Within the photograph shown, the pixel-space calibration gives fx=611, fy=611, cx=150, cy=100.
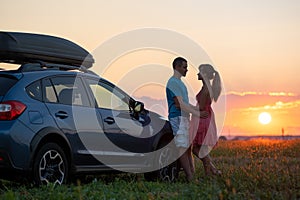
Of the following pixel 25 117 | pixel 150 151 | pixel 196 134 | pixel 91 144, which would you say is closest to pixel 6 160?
pixel 25 117

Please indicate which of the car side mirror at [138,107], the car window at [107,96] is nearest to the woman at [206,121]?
the car side mirror at [138,107]

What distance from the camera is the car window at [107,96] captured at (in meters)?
9.37

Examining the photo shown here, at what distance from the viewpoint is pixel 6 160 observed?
757 centimetres

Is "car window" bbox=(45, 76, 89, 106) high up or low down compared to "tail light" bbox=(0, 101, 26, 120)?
up

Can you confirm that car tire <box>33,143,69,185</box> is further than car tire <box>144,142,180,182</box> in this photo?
No

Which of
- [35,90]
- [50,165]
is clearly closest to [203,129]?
[50,165]

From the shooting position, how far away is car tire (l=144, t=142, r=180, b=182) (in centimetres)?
992

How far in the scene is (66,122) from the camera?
8.48 m

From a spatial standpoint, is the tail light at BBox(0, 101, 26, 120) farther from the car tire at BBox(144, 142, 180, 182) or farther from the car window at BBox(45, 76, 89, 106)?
the car tire at BBox(144, 142, 180, 182)

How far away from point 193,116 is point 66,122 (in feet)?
8.54

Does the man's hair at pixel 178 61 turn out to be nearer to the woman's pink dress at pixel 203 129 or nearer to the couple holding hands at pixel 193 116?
the couple holding hands at pixel 193 116

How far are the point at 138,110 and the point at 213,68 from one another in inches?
60.5

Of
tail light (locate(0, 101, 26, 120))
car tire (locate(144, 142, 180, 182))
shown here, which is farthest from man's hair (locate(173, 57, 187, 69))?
tail light (locate(0, 101, 26, 120))

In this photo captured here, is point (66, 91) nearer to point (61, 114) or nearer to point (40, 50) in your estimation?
point (61, 114)
